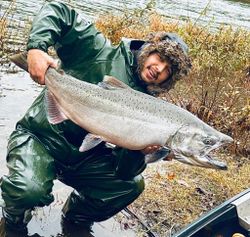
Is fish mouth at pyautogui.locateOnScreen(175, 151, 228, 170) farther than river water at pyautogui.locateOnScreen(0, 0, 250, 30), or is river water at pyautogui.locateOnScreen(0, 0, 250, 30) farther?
river water at pyautogui.locateOnScreen(0, 0, 250, 30)

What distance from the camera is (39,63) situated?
3340 millimetres

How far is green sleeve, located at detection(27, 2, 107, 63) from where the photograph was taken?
3.53 m

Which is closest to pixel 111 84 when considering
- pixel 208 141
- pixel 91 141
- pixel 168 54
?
pixel 91 141

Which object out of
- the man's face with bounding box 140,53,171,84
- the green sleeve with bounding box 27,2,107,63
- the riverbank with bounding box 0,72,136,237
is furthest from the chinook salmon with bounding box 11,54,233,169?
the riverbank with bounding box 0,72,136,237

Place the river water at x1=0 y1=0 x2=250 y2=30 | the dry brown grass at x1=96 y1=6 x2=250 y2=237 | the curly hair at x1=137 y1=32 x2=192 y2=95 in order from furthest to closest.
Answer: the river water at x1=0 y1=0 x2=250 y2=30, the dry brown grass at x1=96 y1=6 x2=250 y2=237, the curly hair at x1=137 y1=32 x2=192 y2=95

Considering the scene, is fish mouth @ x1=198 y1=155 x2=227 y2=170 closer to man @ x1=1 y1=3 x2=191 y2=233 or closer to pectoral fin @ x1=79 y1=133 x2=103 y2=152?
man @ x1=1 y1=3 x2=191 y2=233

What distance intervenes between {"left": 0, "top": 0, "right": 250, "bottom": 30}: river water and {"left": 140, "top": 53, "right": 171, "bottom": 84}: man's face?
649cm

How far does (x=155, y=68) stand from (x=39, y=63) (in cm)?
92

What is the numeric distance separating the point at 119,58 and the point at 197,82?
18.2 feet

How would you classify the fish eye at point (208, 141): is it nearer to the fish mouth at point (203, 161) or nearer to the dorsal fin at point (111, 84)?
the fish mouth at point (203, 161)

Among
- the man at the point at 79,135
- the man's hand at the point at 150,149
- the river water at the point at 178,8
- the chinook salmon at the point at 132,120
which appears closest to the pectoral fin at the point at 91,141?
the chinook salmon at the point at 132,120

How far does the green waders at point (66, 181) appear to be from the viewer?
12.1 ft

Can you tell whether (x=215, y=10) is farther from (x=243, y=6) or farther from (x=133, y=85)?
(x=133, y=85)

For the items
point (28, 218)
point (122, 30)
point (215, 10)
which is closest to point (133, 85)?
point (28, 218)
